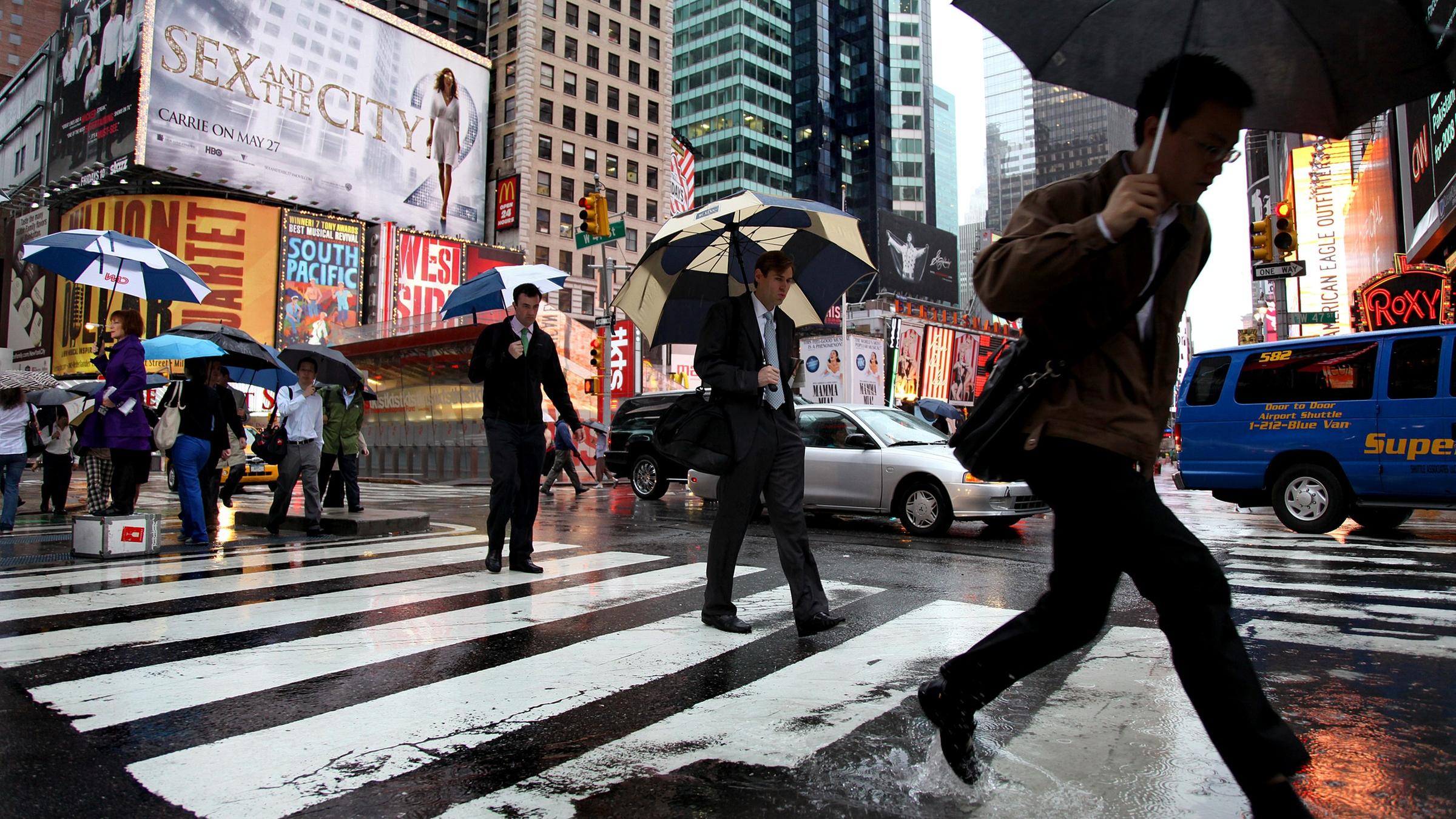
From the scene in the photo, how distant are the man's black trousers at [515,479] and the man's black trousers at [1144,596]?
14.4 feet

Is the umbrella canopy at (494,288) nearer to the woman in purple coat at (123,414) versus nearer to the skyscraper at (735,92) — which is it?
the woman in purple coat at (123,414)

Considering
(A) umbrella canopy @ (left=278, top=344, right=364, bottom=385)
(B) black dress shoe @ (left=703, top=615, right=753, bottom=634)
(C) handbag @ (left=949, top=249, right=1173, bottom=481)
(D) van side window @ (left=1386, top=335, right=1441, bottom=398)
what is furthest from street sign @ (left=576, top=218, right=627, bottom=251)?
(C) handbag @ (left=949, top=249, right=1173, bottom=481)

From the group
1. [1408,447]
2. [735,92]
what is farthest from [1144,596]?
[735,92]

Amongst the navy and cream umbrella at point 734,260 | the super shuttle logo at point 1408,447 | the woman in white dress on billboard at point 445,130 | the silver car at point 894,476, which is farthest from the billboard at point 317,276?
the super shuttle logo at point 1408,447

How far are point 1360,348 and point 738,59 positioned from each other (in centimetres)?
9806

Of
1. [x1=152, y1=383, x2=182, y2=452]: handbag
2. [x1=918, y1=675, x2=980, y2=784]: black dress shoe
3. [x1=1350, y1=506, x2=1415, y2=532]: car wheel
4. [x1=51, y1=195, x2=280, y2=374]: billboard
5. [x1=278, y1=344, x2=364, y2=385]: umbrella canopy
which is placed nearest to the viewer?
[x1=918, y1=675, x2=980, y2=784]: black dress shoe

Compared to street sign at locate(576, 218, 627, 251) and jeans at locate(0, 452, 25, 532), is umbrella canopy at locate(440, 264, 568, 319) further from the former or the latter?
street sign at locate(576, 218, 627, 251)

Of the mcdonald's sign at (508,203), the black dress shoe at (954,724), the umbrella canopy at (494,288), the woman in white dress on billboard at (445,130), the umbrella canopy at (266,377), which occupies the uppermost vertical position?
the woman in white dress on billboard at (445,130)

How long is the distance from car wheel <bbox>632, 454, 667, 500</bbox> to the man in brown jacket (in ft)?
44.5

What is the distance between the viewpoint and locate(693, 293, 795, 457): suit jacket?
4285mm

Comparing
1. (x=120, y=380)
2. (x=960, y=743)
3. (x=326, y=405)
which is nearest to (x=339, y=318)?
(x=326, y=405)

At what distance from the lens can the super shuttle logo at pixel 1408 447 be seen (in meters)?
8.70

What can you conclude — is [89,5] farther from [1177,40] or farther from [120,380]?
[1177,40]

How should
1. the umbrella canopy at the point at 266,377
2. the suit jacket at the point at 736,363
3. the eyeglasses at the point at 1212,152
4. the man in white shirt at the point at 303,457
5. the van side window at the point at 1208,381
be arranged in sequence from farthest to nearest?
the umbrella canopy at the point at 266,377, the van side window at the point at 1208,381, the man in white shirt at the point at 303,457, the suit jacket at the point at 736,363, the eyeglasses at the point at 1212,152
